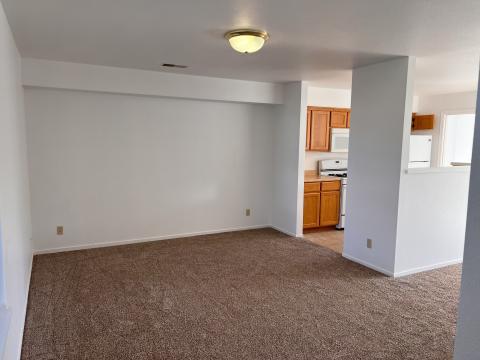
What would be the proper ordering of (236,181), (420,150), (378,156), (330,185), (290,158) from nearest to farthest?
(378,156) < (290,158) < (236,181) < (330,185) < (420,150)

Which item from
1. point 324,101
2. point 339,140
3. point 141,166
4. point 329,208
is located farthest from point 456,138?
point 141,166

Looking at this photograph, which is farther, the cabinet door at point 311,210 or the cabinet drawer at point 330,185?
the cabinet drawer at point 330,185

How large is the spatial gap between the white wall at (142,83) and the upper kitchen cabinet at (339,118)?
47.1 inches

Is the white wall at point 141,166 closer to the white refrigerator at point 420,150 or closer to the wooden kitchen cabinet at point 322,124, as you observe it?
→ the wooden kitchen cabinet at point 322,124

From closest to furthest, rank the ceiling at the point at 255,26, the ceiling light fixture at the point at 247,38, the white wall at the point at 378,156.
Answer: the ceiling at the point at 255,26, the ceiling light fixture at the point at 247,38, the white wall at the point at 378,156

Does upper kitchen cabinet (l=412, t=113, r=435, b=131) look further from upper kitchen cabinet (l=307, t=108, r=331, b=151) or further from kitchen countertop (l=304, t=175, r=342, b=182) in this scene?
kitchen countertop (l=304, t=175, r=342, b=182)

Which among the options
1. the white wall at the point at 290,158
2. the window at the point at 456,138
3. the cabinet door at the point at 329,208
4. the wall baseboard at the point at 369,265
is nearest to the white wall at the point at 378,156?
the wall baseboard at the point at 369,265

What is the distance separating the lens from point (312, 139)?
6129 millimetres

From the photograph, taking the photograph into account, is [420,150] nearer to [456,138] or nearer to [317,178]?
[456,138]

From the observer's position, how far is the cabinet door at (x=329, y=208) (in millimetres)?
5973

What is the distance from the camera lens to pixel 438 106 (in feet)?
21.6

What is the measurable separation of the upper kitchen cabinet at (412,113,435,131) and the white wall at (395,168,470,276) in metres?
2.63

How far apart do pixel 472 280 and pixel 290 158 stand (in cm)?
446

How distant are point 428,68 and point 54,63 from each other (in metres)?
4.32
